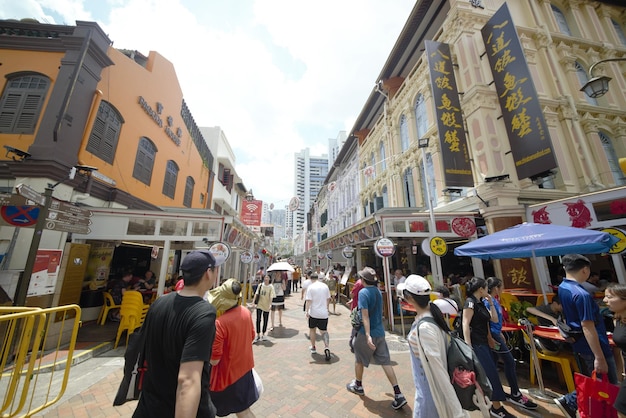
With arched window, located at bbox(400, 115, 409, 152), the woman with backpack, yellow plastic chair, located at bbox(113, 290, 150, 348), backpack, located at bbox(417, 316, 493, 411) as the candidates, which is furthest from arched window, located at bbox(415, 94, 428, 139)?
yellow plastic chair, located at bbox(113, 290, 150, 348)

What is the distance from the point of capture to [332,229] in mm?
28922

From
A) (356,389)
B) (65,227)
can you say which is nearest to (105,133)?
(65,227)

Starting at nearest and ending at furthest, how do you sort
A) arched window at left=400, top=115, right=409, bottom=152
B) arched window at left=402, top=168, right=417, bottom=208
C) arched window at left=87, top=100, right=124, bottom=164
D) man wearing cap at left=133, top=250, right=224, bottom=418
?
1. man wearing cap at left=133, top=250, right=224, bottom=418
2. arched window at left=87, top=100, right=124, bottom=164
3. arched window at left=402, top=168, right=417, bottom=208
4. arched window at left=400, top=115, right=409, bottom=152

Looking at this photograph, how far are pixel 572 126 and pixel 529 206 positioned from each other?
16.8 ft

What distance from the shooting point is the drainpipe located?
22.4ft

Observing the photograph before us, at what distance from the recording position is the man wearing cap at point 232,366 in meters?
2.39

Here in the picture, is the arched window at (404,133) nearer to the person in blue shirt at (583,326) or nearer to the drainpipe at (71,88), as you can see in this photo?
the person in blue shirt at (583,326)

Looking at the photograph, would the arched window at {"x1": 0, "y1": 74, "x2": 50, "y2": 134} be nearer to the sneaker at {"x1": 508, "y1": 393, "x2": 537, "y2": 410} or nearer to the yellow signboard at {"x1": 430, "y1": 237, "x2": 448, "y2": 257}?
the yellow signboard at {"x1": 430, "y1": 237, "x2": 448, "y2": 257}

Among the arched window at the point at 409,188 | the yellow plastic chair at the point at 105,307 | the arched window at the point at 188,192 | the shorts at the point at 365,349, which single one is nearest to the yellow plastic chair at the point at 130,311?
the yellow plastic chair at the point at 105,307

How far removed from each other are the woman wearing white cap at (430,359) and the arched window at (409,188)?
475 inches

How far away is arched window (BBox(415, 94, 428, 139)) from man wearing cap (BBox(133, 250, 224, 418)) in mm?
13535

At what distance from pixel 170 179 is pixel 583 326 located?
1579 centimetres

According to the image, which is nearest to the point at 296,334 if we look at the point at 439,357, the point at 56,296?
the point at 439,357

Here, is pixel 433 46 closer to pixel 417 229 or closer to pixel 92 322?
pixel 417 229
